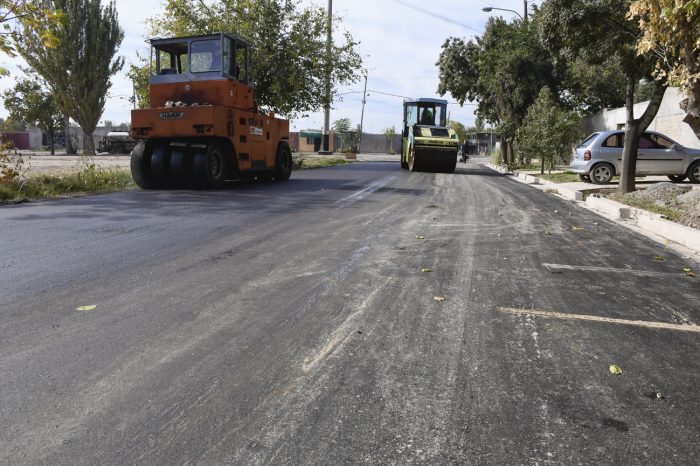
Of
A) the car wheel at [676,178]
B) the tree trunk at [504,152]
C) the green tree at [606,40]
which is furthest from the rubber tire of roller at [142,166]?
the tree trunk at [504,152]

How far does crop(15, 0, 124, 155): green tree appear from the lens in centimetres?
3844

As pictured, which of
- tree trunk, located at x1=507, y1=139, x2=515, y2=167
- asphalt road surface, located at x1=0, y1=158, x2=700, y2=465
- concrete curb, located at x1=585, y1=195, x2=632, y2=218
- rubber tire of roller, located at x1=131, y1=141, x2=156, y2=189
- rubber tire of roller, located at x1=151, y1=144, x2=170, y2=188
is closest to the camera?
asphalt road surface, located at x1=0, y1=158, x2=700, y2=465

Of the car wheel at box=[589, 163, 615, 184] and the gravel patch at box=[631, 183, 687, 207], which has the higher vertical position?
the car wheel at box=[589, 163, 615, 184]

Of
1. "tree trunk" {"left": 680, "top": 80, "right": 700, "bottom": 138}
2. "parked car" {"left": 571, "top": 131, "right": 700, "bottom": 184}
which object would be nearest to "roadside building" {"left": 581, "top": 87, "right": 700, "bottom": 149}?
"parked car" {"left": 571, "top": 131, "right": 700, "bottom": 184}

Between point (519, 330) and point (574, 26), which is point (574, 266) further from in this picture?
point (574, 26)

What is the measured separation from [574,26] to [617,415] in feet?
37.5

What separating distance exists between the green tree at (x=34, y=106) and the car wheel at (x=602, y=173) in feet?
149

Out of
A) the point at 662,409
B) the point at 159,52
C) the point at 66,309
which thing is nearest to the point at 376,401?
the point at 662,409

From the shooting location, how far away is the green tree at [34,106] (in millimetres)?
47594

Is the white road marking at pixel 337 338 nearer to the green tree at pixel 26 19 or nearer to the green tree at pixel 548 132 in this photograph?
the green tree at pixel 26 19

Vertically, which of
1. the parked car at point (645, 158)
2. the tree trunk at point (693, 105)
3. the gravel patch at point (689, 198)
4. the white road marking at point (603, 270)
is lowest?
the white road marking at point (603, 270)

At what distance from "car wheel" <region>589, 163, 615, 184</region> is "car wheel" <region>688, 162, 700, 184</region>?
2.34 m

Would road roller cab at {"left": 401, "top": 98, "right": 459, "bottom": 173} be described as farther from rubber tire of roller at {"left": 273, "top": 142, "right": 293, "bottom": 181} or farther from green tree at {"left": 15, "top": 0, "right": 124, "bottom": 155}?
green tree at {"left": 15, "top": 0, "right": 124, "bottom": 155}

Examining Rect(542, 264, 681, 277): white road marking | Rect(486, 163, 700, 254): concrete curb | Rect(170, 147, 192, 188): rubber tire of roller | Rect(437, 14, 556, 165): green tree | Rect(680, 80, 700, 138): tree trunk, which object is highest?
Rect(437, 14, 556, 165): green tree
